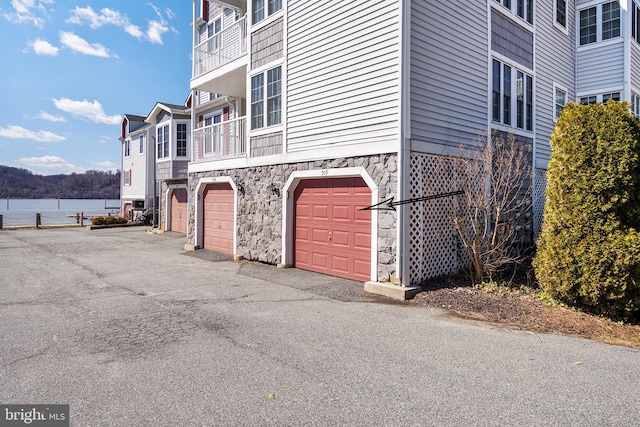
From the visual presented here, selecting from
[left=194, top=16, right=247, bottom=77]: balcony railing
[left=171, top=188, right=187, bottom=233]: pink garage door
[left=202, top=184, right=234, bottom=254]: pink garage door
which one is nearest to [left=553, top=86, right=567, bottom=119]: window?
[left=194, top=16, right=247, bottom=77]: balcony railing

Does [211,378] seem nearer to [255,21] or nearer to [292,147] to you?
[292,147]

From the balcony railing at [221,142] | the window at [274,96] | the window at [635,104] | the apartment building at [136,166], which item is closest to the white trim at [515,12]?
the window at [635,104]

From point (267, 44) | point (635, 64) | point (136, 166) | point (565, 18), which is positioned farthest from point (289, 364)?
point (136, 166)

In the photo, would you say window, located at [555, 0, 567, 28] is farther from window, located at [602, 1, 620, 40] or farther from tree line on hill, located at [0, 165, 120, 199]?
tree line on hill, located at [0, 165, 120, 199]

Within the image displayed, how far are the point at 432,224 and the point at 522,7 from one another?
7.54 meters

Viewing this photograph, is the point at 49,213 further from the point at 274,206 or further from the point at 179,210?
the point at 274,206

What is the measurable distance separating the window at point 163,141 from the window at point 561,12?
19.1 meters

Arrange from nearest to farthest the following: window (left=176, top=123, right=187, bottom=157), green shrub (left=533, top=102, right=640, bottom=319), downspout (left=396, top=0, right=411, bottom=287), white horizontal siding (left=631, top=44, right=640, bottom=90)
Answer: green shrub (left=533, top=102, right=640, bottom=319) → downspout (left=396, top=0, right=411, bottom=287) → white horizontal siding (left=631, top=44, right=640, bottom=90) → window (left=176, top=123, right=187, bottom=157)

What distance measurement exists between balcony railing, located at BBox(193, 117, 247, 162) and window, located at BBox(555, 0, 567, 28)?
35.1 ft

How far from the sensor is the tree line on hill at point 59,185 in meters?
90.0

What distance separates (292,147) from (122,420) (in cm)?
801

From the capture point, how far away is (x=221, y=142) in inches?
566

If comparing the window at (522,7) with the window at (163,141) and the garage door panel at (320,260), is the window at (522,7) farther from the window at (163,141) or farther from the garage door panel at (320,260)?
the window at (163,141)

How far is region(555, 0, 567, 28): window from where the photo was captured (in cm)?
1314
